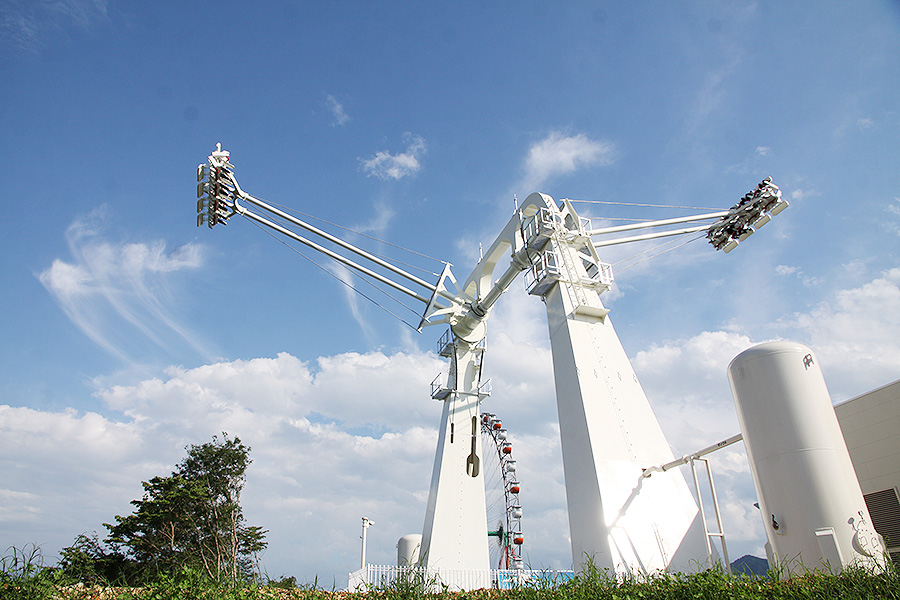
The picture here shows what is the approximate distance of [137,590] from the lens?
21.3ft

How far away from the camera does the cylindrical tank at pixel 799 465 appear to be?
888cm

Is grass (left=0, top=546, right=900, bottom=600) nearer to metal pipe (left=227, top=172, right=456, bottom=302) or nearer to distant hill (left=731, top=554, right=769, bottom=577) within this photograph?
distant hill (left=731, top=554, right=769, bottom=577)

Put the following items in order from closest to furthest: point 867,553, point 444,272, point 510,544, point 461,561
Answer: point 867,553 < point 461,561 < point 444,272 < point 510,544

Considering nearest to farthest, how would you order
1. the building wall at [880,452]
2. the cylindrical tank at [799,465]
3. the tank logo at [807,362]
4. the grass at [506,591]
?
the grass at [506,591] < the cylindrical tank at [799,465] < the tank logo at [807,362] < the building wall at [880,452]

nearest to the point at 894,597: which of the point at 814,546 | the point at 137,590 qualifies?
the point at 814,546

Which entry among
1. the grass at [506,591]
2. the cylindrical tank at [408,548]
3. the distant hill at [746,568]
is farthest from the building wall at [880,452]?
the cylindrical tank at [408,548]

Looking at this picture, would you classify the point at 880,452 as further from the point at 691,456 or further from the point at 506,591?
the point at 506,591

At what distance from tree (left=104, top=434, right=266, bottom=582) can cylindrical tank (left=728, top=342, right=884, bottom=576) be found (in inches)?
988

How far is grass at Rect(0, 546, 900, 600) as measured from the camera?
5910 mm

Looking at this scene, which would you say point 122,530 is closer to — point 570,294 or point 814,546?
point 570,294

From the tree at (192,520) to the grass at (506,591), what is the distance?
2317cm

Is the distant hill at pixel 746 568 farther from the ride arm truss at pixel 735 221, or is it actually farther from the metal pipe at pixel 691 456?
the ride arm truss at pixel 735 221

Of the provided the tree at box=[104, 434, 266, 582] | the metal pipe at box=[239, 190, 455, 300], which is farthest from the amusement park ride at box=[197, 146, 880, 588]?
the tree at box=[104, 434, 266, 582]

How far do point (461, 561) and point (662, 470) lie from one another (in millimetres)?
10320
